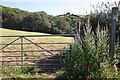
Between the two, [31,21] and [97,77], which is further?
[31,21]

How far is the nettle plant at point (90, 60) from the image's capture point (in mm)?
4023

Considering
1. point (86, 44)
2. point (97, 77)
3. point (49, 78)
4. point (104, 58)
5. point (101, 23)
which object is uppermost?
point (101, 23)

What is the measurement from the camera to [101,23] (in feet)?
24.0

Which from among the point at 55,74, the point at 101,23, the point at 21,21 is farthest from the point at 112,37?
the point at 21,21

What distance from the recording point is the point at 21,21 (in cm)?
3541

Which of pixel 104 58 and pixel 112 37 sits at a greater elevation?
pixel 112 37

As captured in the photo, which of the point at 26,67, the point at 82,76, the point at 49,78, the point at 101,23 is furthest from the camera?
the point at 101,23

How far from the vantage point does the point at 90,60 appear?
13.8ft

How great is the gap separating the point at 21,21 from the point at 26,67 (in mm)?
30933

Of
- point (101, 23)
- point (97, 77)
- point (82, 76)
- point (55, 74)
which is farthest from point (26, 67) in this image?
point (101, 23)

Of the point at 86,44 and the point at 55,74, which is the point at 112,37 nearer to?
the point at 86,44

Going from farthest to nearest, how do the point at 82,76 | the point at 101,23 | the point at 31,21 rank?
the point at 31,21 < the point at 101,23 < the point at 82,76

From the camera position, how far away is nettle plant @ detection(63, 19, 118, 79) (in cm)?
402

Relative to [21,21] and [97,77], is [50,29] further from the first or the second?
[97,77]
